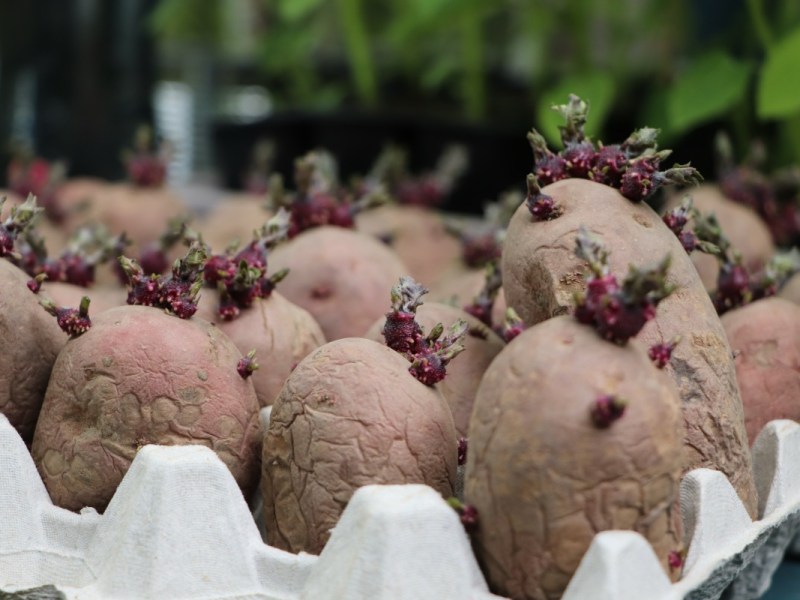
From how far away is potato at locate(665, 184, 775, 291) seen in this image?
224 centimetres

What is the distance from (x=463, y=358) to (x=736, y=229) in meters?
0.98

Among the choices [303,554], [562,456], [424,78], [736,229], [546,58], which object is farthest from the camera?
[424,78]

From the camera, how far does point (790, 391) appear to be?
5.86 ft

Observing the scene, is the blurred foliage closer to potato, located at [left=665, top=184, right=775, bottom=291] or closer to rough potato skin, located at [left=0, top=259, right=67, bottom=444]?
potato, located at [left=665, top=184, right=775, bottom=291]

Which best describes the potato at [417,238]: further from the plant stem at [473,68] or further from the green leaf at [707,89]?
the plant stem at [473,68]

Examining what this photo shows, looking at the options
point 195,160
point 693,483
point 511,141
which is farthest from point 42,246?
point 195,160

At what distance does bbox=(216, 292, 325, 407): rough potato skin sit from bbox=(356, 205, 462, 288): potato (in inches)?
36.3

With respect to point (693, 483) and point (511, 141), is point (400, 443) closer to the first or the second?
point (693, 483)

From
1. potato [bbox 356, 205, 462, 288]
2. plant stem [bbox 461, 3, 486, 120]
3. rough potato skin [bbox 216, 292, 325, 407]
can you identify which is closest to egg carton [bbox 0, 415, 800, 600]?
rough potato skin [bbox 216, 292, 325, 407]

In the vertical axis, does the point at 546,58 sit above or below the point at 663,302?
above

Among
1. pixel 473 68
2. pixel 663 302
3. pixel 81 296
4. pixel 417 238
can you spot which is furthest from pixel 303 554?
pixel 473 68

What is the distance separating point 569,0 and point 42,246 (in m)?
2.23

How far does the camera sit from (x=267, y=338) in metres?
1.75

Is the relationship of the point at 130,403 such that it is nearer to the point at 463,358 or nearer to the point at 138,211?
the point at 463,358
